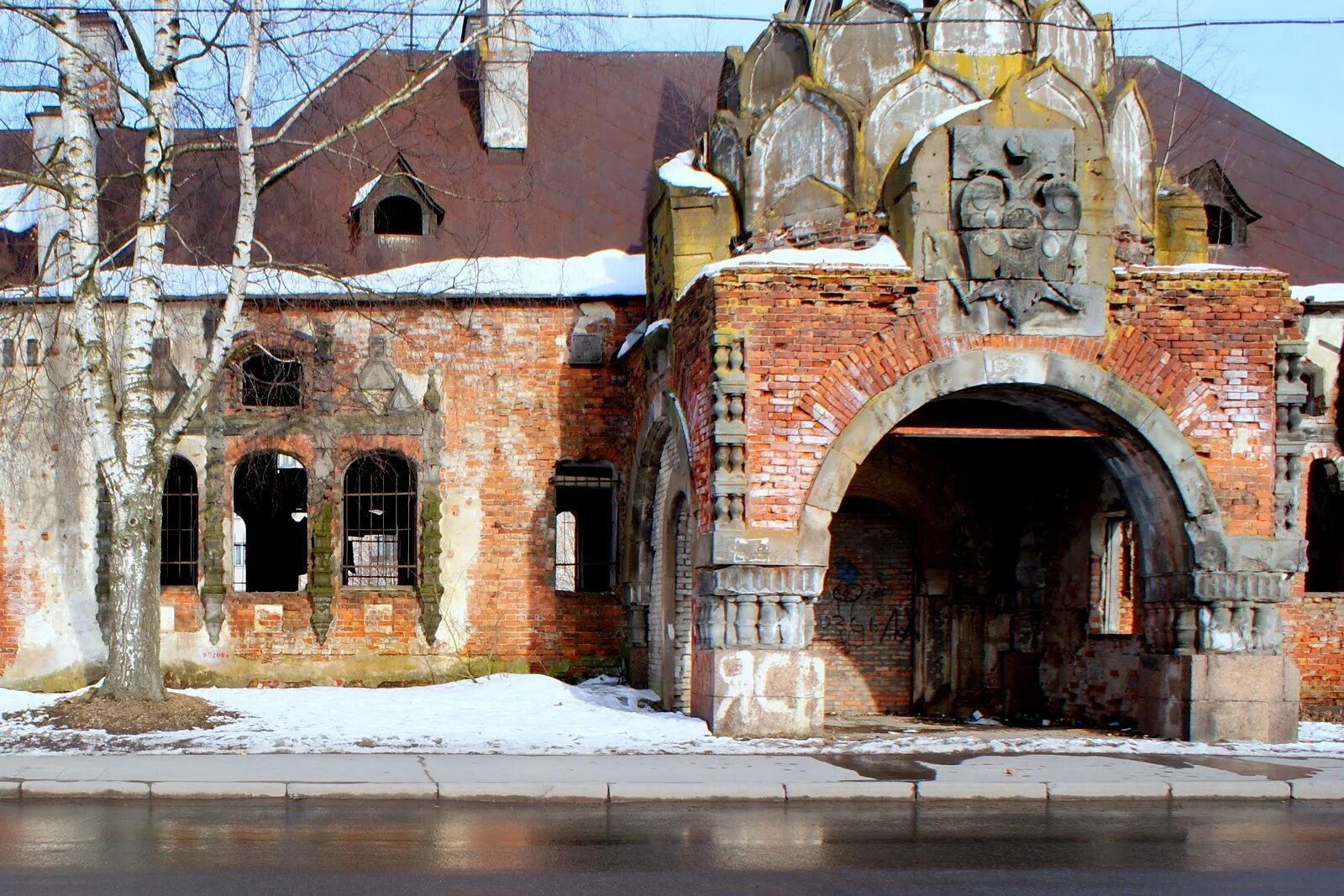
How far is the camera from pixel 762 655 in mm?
13664

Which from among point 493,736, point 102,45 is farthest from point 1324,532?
point 102,45

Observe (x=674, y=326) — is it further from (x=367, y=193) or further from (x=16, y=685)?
(x=16, y=685)

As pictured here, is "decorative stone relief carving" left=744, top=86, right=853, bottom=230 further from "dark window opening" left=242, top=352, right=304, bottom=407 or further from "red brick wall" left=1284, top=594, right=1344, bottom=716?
"red brick wall" left=1284, top=594, right=1344, bottom=716

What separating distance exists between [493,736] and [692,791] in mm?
3666

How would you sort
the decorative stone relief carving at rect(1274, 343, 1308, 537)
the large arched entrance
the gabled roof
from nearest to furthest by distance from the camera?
the decorative stone relief carving at rect(1274, 343, 1308, 537)
the large arched entrance
the gabled roof

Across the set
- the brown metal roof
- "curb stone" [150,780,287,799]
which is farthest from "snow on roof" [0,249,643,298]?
"curb stone" [150,780,287,799]

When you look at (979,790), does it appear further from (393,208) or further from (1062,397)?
(393,208)

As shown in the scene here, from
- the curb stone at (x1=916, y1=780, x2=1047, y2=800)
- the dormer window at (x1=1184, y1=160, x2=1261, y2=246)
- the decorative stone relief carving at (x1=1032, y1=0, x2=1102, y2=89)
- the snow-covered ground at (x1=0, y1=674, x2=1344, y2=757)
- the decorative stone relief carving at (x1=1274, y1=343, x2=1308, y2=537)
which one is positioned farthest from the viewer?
the dormer window at (x1=1184, y1=160, x2=1261, y2=246)

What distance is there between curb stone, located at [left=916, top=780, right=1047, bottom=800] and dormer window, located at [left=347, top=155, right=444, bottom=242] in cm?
1176

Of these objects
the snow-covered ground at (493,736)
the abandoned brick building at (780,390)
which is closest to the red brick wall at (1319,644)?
the abandoned brick building at (780,390)

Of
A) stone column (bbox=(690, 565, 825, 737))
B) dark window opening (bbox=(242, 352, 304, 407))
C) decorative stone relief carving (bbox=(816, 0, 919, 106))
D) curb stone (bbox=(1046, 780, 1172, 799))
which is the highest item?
decorative stone relief carving (bbox=(816, 0, 919, 106))

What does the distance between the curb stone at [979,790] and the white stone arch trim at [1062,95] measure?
7.76 metres

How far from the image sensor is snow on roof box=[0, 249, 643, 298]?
18.8m

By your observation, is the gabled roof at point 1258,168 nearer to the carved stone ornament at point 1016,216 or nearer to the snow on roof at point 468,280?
the carved stone ornament at point 1016,216
